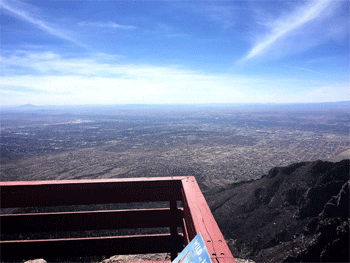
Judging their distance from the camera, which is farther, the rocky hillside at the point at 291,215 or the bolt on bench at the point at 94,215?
the rocky hillside at the point at 291,215

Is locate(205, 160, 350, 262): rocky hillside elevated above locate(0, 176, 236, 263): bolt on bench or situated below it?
below

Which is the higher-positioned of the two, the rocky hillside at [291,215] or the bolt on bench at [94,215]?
the bolt on bench at [94,215]

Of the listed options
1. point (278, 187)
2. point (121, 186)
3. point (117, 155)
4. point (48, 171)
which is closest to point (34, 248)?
point (121, 186)

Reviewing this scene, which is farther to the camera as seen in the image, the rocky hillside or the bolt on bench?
the rocky hillside

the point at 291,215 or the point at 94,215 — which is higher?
the point at 94,215

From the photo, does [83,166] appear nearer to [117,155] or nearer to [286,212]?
[117,155]

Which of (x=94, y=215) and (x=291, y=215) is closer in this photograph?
(x=94, y=215)
